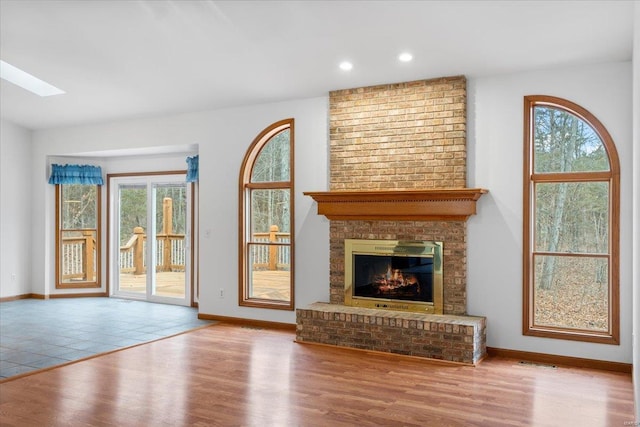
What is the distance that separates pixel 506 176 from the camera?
5.59 meters

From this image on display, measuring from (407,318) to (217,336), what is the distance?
2.27 metres

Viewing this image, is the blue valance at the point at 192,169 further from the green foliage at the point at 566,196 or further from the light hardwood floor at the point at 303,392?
the green foliage at the point at 566,196

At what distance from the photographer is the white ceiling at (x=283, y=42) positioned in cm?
468

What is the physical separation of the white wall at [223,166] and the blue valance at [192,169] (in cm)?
36

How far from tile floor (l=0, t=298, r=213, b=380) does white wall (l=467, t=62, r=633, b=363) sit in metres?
3.60

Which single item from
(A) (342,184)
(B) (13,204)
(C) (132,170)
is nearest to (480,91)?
(A) (342,184)

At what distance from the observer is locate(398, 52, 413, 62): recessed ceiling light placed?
540 centimetres

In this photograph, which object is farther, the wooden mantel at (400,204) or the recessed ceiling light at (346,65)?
the recessed ceiling light at (346,65)

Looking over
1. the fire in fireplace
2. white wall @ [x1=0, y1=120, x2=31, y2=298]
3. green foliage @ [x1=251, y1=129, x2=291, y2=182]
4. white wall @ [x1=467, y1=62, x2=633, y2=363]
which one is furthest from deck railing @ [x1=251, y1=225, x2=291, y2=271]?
white wall @ [x1=0, y1=120, x2=31, y2=298]

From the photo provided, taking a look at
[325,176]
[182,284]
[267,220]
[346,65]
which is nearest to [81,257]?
[182,284]

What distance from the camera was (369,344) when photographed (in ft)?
18.9

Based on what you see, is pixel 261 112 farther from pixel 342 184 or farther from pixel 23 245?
pixel 23 245

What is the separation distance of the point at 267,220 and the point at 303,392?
3.10 metres

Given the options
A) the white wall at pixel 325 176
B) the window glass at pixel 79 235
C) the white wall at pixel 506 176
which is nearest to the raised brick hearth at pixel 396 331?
the white wall at pixel 506 176
